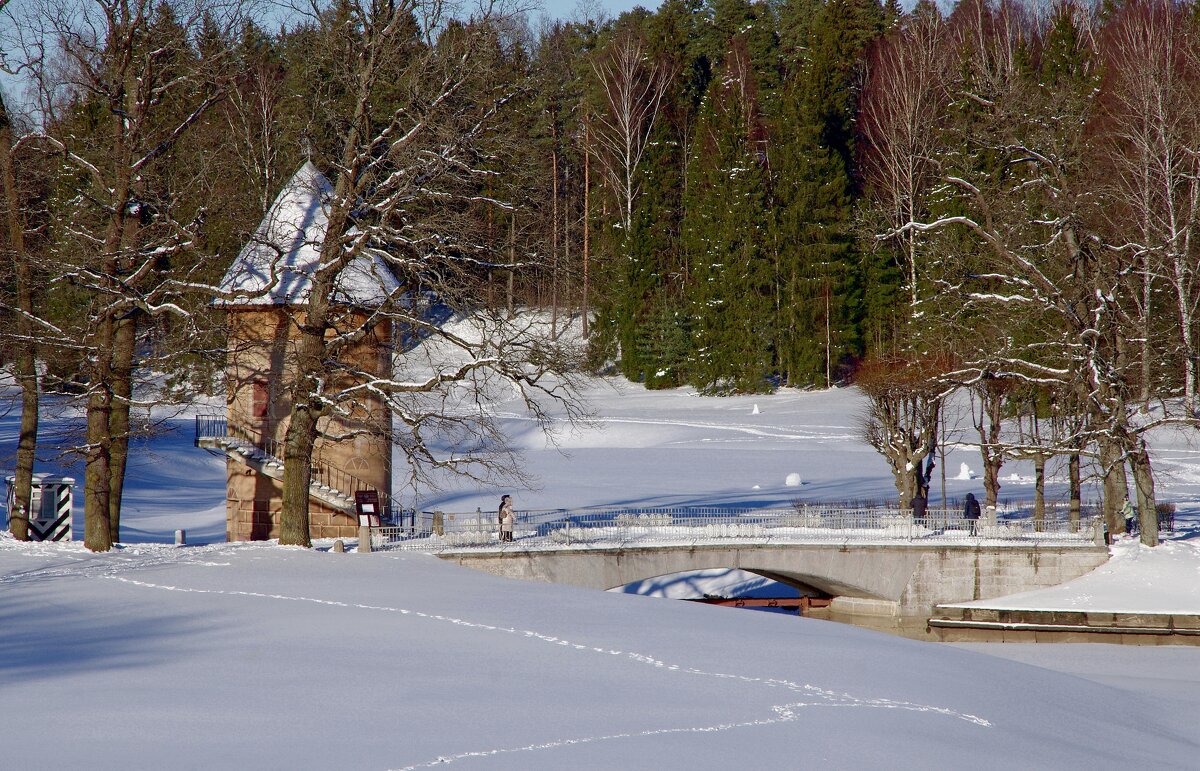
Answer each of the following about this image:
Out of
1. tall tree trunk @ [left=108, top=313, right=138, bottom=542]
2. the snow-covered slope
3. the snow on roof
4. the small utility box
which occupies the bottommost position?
the snow-covered slope

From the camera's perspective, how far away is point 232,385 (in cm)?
2458

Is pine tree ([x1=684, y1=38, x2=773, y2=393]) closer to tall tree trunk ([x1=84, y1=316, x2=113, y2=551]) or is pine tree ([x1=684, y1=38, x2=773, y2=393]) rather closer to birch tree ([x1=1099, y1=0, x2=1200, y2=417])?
birch tree ([x1=1099, y1=0, x2=1200, y2=417])

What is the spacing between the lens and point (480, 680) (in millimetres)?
11898

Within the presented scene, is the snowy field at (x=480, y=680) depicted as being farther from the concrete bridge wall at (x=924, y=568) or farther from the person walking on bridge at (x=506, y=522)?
the person walking on bridge at (x=506, y=522)

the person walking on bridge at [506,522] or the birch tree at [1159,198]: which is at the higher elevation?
the birch tree at [1159,198]

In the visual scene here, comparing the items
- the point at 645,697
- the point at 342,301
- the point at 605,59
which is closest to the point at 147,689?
the point at 645,697

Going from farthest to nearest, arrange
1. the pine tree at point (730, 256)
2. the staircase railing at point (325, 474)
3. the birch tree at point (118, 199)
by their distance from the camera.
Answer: the pine tree at point (730, 256) < the staircase railing at point (325, 474) < the birch tree at point (118, 199)

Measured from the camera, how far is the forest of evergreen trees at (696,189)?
2258 cm

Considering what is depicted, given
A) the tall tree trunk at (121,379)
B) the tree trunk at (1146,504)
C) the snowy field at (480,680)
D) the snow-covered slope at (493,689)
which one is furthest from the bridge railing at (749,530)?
the snow-covered slope at (493,689)

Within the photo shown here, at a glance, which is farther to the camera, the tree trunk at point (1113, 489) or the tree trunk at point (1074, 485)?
the tree trunk at point (1074, 485)

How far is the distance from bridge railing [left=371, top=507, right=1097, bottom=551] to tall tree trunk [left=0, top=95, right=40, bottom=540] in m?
6.55

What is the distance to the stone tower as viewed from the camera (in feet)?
82.6

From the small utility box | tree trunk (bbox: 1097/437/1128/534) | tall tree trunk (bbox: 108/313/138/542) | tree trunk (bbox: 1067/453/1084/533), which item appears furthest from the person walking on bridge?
tree trunk (bbox: 1067/453/1084/533)

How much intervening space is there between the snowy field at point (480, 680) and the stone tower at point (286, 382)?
2727mm
